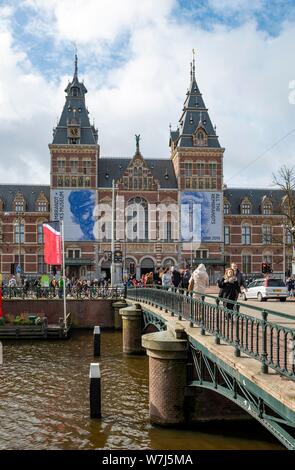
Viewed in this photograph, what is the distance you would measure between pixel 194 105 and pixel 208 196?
11093 mm

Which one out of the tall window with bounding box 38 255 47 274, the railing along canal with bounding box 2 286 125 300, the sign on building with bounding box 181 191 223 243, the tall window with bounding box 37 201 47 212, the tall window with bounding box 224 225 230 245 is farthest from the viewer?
the tall window with bounding box 224 225 230 245

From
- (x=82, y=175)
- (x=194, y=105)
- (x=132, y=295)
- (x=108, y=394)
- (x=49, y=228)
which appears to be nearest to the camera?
(x=108, y=394)

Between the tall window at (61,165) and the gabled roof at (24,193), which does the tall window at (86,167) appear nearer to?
the tall window at (61,165)

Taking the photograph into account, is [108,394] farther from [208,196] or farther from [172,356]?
[208,196]

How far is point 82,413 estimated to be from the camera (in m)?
14.7

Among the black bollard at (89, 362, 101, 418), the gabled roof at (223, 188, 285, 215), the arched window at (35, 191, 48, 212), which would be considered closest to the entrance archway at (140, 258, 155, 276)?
the gabled roof at (223, 188, 285, 215)

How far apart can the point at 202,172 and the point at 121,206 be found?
959 cm

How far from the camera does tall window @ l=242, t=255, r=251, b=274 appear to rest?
61.5 m

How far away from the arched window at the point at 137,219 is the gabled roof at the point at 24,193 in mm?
9895

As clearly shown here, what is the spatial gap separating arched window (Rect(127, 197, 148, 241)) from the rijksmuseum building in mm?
107

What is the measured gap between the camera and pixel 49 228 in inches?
1119

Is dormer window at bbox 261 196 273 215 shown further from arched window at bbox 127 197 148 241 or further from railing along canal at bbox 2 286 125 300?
railing along canal at bbox 2 286 125 300
